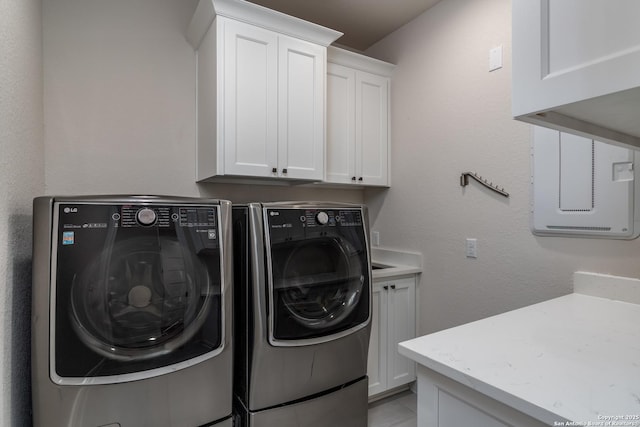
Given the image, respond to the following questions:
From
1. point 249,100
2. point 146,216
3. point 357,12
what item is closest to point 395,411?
point 146,216

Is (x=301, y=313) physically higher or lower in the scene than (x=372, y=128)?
lower

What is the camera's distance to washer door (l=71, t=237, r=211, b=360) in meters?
1.12

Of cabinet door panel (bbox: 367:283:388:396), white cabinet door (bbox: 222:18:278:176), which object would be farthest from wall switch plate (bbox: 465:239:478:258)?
white cabinet door (bbox: 222:18:278:176)

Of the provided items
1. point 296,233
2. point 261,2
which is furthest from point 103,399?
point 261,2

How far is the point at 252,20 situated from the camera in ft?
6.31

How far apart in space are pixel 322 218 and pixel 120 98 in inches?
55.5

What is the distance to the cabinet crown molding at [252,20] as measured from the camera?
6.01 ft

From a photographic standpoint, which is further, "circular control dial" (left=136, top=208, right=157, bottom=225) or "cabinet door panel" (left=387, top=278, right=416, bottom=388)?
"cabinet door panel" (left=387, top=278, right=416, bottom=388)

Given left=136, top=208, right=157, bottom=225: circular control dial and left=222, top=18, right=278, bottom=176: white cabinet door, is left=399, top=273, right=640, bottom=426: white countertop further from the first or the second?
left=222, top=18, right=278, bottom=176: white cabinet door

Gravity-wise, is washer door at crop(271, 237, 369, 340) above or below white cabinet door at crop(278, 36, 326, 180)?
below

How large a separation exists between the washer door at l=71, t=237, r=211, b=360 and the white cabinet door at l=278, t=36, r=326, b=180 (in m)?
0.97

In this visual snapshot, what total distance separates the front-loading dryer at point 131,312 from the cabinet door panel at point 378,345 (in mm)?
1097

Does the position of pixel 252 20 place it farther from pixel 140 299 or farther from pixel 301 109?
pixel 140 299

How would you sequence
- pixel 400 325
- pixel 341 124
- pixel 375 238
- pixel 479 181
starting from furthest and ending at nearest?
pixel 375 238 < pixel 341 124 < pixel 400 325 < pixel 479 181
